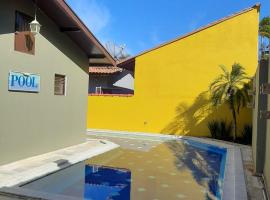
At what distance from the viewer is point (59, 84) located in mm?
14094

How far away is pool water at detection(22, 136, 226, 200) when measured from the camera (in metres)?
8.91

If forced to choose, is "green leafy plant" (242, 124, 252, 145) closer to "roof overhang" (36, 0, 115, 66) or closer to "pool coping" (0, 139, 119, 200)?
"pool coping" (0, 139, 119, 200)

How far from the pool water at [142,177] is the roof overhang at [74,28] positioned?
4285 mm

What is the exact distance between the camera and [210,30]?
67.1ft

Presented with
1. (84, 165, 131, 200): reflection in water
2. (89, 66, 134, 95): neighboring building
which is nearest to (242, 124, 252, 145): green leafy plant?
(84, 165, 131, 200): reflection in water

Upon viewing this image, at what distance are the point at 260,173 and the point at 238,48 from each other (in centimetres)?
1106

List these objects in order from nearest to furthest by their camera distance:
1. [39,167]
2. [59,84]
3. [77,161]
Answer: [39,167] → [77,161] → [59,84]

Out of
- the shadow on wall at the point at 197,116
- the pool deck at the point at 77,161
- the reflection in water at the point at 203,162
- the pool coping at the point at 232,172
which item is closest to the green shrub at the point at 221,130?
the shadow on wall at the point at 197,116

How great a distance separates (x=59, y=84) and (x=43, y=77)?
1.40m

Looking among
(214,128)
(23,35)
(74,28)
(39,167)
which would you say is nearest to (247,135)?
(214,128)

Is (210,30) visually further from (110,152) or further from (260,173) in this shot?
(260,173)

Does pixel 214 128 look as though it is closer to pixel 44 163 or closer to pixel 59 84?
pixel 59 84

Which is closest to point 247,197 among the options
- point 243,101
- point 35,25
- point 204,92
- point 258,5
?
point 35,25

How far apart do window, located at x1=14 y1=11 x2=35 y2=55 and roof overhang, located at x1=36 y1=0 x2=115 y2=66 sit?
0.84 m
